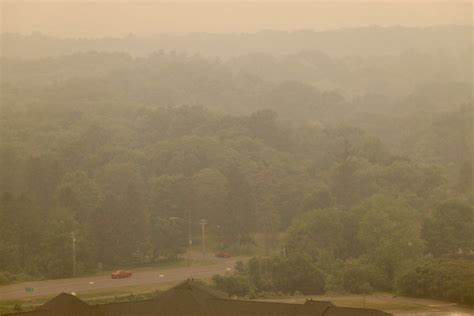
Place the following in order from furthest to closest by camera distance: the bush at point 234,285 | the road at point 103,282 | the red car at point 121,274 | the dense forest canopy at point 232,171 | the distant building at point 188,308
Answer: the dense forest canopy at point 232,171 < the red car at point 121,274 < the road at point 103,282 < the bush at point 234,285 < the distant building at point 188,308

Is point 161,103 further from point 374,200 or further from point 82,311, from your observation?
point 82,311

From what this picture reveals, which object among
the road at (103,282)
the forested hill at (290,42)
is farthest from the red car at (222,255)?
the forested hill at (290,42)

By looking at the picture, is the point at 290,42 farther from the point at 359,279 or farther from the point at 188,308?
the point at 188,308

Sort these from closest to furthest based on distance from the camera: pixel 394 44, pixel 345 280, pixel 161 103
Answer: pixel 345 280 → pixel 161 103 → pixel 394 44

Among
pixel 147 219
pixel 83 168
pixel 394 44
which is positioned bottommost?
pixel 147 219

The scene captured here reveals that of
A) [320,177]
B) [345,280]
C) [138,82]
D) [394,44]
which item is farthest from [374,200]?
[394,44]

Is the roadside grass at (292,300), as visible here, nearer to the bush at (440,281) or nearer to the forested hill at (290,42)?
the bush at (440,281)

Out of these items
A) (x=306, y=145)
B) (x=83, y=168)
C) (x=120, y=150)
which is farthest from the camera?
(x=306, y=145)

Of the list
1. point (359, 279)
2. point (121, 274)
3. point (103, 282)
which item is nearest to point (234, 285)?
point (359, 279)
